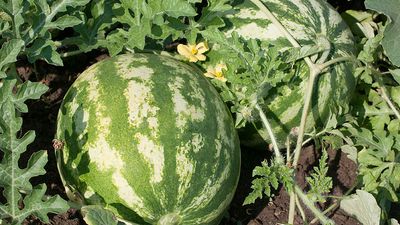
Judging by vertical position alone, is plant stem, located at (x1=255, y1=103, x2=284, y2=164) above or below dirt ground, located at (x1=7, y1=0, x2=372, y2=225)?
above

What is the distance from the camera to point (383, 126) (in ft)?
10.8

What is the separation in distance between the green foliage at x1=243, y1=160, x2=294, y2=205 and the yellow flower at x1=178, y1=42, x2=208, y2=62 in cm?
61

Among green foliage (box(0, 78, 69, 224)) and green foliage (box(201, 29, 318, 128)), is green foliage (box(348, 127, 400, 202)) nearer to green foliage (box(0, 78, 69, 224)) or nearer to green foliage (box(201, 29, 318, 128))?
green foliage (box(201, 29, 318, 128))

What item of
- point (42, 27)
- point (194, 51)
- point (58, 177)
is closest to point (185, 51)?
point (194, 51)

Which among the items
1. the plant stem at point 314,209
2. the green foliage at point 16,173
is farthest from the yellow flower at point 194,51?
the green foliage at point 16,173

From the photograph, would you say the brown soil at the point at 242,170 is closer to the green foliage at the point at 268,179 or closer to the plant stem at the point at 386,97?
the plant stem at the point at 386,97

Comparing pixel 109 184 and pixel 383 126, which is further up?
pixel 109 184

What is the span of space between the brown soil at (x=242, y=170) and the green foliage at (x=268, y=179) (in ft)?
1.64

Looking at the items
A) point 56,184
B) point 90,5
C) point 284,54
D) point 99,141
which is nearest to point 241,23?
point 284,54

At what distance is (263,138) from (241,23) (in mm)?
550

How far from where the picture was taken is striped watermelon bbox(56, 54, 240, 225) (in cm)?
248

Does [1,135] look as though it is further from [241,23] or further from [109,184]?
[241,23]

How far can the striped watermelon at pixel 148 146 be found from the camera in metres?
2.48

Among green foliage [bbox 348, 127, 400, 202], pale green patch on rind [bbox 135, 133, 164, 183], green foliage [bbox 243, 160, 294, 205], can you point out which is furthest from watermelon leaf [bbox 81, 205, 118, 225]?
green foliage [bbox 348, 127, 400, 202]
